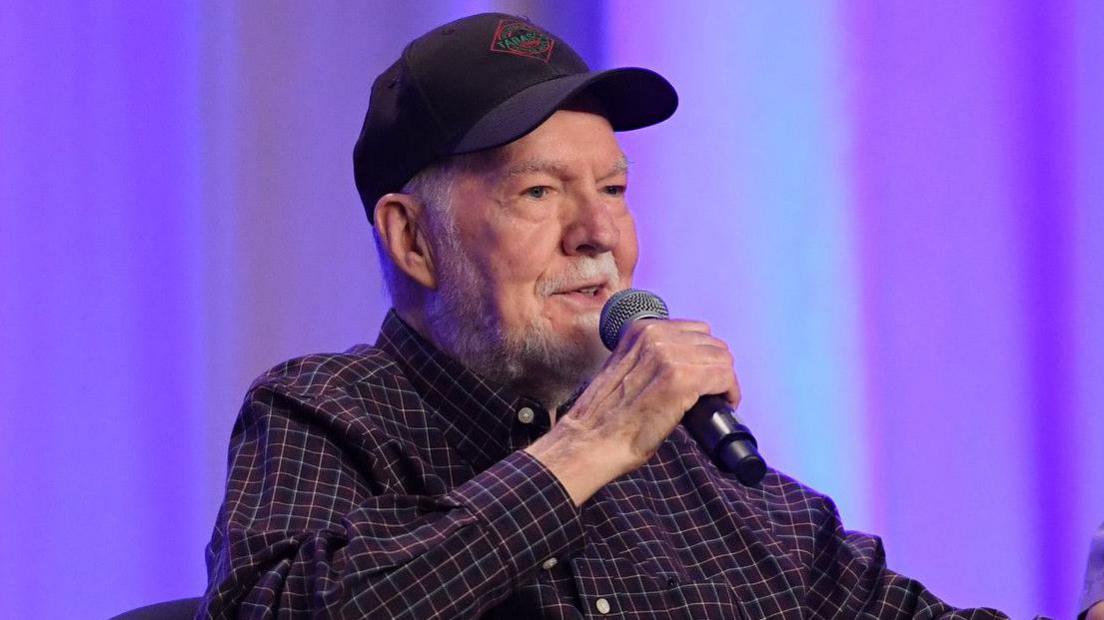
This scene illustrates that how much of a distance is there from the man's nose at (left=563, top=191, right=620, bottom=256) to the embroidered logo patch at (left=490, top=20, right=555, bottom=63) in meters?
0.21

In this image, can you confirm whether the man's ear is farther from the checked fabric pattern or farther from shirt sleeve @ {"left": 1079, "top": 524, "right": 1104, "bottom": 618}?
shirt sleeve @ {"left": 1079, "top": 524, "right": 1104, "bottom": 618}

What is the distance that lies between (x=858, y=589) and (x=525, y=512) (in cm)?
60

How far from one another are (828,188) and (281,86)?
988 millimetres

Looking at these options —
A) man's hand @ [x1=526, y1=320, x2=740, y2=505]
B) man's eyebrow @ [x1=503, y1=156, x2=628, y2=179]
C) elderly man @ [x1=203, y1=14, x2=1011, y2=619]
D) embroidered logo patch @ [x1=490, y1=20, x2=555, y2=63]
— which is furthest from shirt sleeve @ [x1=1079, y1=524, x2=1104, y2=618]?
embroidered logo patch @ [x1=490, y1=20, x2=555, y2=63]

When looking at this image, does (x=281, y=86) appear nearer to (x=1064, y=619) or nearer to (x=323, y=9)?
(x=323, y=9)

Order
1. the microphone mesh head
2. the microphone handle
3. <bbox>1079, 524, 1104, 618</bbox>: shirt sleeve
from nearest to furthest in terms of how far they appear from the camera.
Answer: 1. the microphone handle
2. the microphone mesh head
3. <bbox>1079, 524, 1104, 618</bbox>: shirt sleeve

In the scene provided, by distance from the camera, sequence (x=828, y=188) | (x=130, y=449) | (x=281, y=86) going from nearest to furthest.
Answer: (x=130, y=449) < (x=281, y=86) < (x=828, y=188)

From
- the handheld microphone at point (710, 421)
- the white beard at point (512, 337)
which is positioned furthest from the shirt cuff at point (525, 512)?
the white beard at point (512, 337)

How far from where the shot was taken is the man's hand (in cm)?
138

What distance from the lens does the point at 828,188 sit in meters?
2.48

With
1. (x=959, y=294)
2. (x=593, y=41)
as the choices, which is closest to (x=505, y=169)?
(x=593, y=41)

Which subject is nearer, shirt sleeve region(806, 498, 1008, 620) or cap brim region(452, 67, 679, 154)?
cap brim region(452, 67, 679, 154)

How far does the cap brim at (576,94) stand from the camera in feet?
5.35

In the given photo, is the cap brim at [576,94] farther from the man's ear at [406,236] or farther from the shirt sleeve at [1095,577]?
the shirt sleeve at [1095,577]
